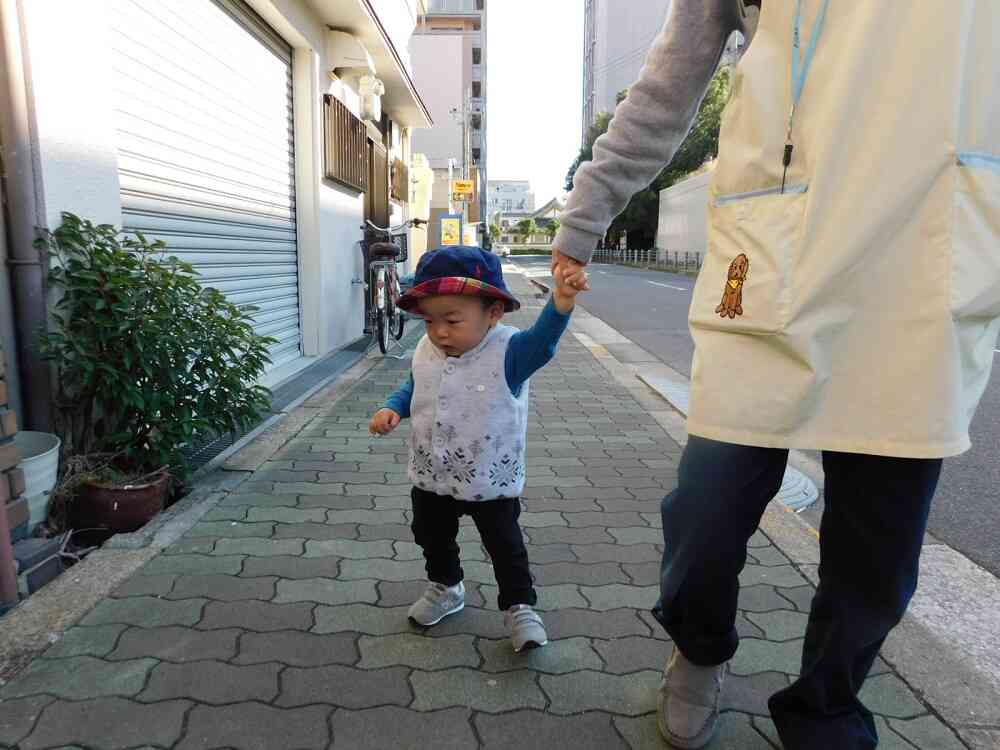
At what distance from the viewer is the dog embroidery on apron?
1471 millimetres

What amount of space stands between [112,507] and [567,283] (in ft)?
7.30

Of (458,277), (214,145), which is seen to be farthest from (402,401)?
(214,145)

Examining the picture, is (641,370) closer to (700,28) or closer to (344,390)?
(344,390)

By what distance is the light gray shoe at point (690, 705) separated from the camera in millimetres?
1791

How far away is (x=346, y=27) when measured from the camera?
746cm

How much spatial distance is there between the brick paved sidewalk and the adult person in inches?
17.1

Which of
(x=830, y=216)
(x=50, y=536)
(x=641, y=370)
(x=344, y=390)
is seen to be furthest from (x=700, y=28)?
(x=641, y=370)

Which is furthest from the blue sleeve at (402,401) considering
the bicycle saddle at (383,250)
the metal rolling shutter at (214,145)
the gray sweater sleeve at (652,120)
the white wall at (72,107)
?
the bicycle saddle at (383,250)

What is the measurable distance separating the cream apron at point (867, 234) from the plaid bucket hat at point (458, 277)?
73 cm

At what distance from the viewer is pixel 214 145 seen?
5125 millimetres

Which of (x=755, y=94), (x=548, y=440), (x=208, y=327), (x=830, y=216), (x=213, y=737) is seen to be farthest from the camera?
(x=548, y=440)

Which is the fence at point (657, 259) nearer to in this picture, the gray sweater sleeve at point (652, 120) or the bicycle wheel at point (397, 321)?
the bicycle wheel at point (397, 321)

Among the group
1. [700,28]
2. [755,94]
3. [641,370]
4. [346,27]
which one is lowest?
[641,370]

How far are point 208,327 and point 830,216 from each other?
269 centimetres
